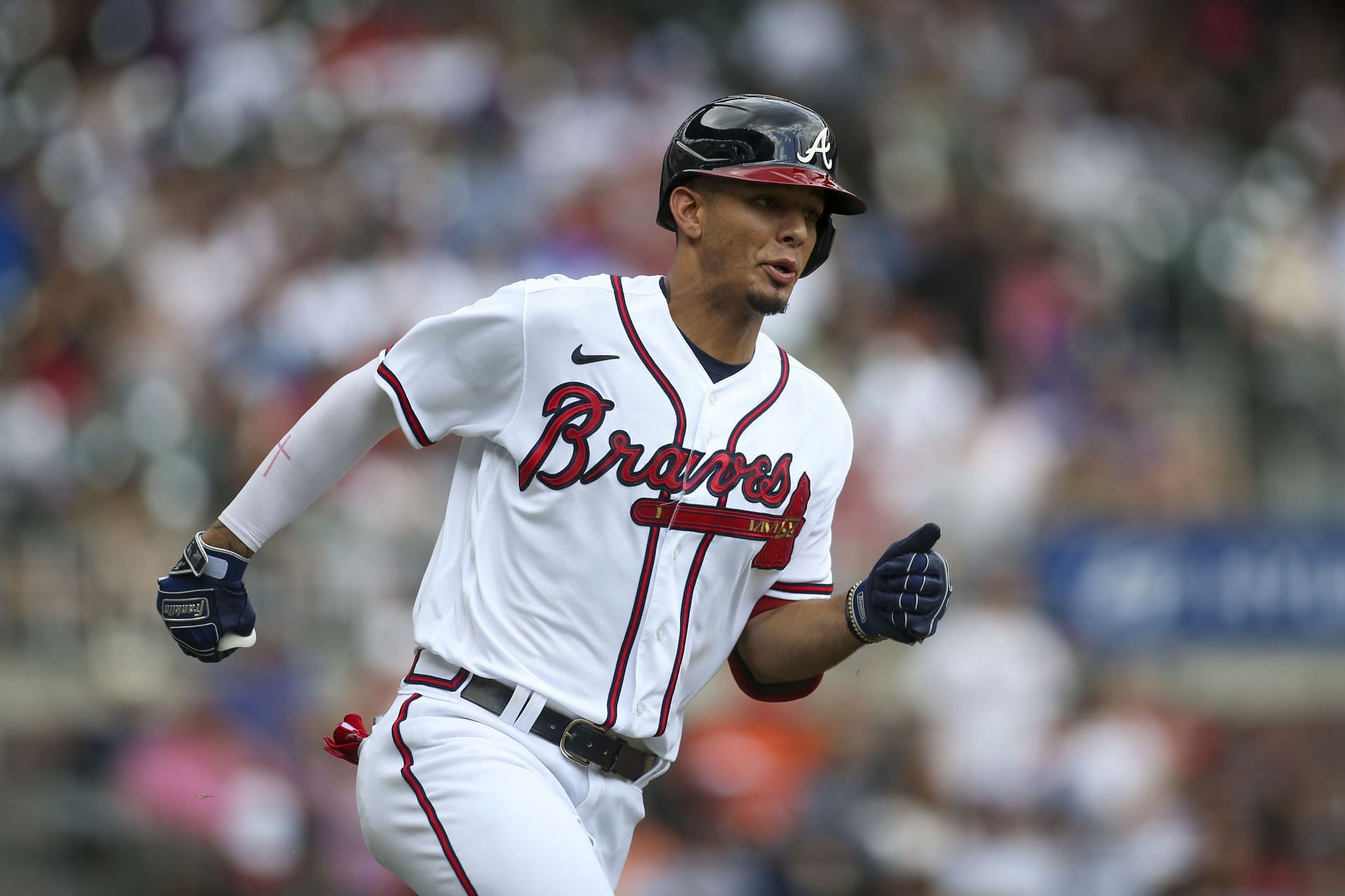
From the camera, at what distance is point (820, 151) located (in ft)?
12.2

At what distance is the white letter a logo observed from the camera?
3.68 m

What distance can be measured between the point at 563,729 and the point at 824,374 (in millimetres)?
5637

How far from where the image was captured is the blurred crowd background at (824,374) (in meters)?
7.74

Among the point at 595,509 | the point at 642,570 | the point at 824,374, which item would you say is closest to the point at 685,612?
the point at 642,570

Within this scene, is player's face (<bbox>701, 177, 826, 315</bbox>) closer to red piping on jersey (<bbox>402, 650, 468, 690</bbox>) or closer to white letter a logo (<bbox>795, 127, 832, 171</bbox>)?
white letter a logo (<bbox>795, 127, 832, 171</bbox>)

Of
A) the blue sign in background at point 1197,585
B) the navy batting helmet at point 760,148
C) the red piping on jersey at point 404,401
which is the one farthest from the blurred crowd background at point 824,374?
the navy batting helmet at point 760,148

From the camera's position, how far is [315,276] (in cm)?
963

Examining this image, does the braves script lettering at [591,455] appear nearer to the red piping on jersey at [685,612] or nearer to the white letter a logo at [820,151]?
the red piping on jersey at [685,612]

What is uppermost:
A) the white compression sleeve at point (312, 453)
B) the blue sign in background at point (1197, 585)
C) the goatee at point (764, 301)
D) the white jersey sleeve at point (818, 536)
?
the goatee at point (764, 301)

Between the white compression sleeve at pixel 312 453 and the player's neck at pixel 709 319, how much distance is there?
2.14 ft

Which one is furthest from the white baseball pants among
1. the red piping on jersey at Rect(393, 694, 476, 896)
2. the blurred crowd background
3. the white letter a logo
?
the blurred crowd background

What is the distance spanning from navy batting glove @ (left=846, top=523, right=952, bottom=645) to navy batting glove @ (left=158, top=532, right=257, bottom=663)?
4.21 feet

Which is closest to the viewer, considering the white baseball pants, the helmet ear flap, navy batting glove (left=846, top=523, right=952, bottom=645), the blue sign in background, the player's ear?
the white baseball pants

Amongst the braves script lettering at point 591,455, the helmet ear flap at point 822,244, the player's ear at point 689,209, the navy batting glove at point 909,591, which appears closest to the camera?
the navy batting glove at point 909,591
